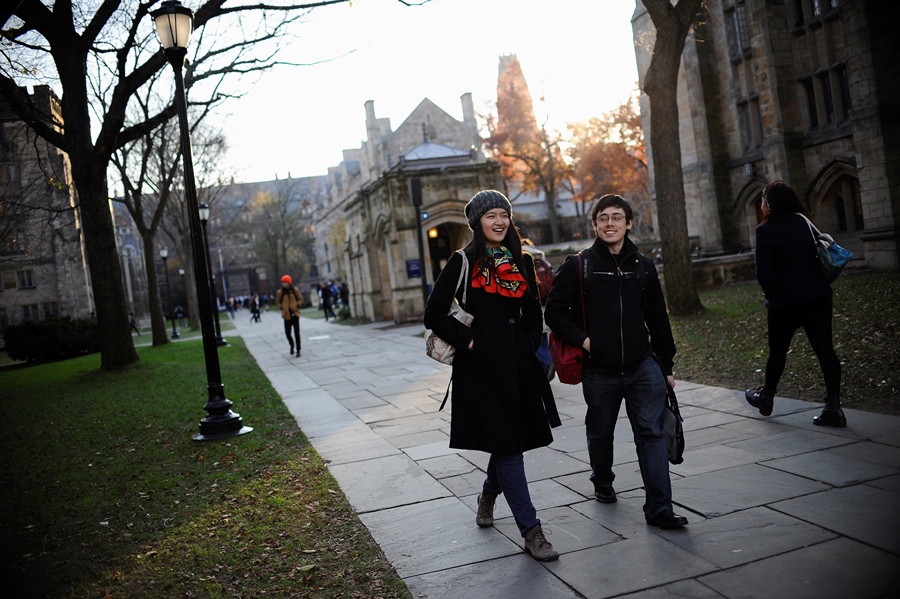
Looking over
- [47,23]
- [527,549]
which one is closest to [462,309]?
[527,549]

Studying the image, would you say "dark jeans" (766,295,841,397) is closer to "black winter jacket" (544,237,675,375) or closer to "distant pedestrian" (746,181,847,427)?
"distant pedestrian" (746,181,847,427)

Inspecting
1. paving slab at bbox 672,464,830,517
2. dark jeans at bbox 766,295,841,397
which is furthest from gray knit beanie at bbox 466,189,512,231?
dark jeans at bbox 766,295,841,397

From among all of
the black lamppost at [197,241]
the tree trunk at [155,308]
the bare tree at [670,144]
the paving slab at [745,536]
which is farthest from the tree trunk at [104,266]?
the paving slab at [745,536]

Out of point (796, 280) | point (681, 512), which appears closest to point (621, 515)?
point (681, 512)

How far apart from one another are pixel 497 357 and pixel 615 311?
85 cm

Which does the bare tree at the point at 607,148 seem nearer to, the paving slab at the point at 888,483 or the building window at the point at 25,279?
the building window at the point at 25,279

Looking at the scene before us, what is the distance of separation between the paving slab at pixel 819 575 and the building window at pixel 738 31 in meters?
19.8

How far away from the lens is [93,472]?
699 cm

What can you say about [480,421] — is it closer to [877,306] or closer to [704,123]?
[877,306]

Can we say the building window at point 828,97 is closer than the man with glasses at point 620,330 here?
No

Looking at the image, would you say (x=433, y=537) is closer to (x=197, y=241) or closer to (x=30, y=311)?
(x=197, y=241)

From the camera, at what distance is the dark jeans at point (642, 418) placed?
4199 millimetres

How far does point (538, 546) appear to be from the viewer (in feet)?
12.9

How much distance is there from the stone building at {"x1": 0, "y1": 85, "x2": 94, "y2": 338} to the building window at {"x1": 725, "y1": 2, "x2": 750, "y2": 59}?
1813cm
